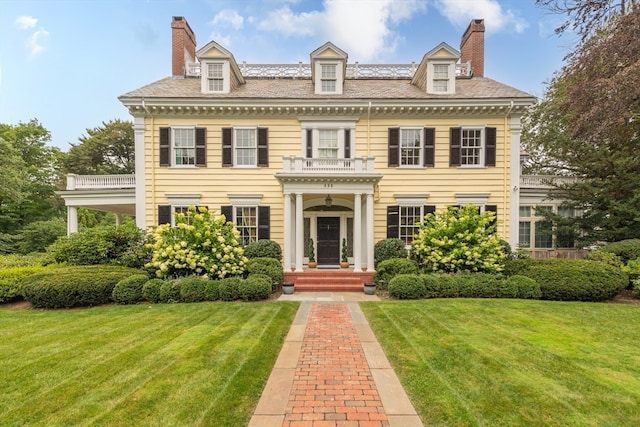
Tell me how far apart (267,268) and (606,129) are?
13158mm

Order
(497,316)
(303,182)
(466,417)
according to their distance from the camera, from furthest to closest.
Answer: (303,182) → (497,316) → (466,417)

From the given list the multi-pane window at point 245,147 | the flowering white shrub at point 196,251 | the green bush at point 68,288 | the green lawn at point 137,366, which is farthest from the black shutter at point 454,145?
the green bush at point 68,288

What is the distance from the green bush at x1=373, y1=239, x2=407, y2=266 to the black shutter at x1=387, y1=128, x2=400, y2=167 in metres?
3.69

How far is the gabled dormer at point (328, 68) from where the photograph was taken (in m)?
14.1

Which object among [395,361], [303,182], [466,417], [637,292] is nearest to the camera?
[466,417]

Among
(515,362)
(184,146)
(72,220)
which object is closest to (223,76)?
(184,146)

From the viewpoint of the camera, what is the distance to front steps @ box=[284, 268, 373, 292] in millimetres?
11508

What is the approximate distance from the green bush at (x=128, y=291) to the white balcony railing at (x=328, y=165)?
679 cm

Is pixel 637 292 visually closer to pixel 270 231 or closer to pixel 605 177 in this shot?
pixel 605 177

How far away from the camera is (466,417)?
3.43 meters

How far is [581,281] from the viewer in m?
9.81

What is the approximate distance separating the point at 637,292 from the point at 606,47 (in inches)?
332

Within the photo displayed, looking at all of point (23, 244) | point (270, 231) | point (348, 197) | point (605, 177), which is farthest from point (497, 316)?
point (23, 244)

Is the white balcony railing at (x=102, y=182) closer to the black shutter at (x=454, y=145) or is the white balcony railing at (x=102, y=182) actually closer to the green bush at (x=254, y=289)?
the green bush at (x=254, y=289)
